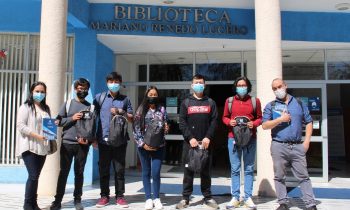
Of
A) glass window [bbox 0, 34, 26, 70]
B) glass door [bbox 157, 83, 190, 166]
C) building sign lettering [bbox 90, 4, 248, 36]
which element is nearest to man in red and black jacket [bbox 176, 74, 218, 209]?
building sign lettering [bbox 90, 4, 248, 36]

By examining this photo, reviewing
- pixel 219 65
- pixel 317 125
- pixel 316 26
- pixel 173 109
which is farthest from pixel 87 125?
pixel 317 125

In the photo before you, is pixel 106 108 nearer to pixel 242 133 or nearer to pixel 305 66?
pixel 242 133

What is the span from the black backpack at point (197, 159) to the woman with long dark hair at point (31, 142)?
6.66 ft

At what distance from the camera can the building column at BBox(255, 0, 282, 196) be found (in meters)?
6.78

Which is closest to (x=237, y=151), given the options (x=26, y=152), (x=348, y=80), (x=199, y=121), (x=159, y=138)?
(x=199, y=121)

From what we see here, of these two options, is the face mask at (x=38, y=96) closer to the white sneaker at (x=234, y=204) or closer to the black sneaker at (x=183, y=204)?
the black sneaker at (x=183, y=204)

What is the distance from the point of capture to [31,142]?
5.18 meters

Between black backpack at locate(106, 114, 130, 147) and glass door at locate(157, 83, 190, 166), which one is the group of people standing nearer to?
black backpack at locate(106, 114, 130, 147)

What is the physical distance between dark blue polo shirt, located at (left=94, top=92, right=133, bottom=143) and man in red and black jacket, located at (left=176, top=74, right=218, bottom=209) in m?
0.94

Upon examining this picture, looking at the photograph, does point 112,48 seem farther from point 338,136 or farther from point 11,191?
point 338,136

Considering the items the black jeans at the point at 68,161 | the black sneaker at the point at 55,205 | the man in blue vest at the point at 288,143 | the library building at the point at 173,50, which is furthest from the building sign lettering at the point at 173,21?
the black sneaker at the point at 55,205

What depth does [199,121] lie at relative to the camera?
580 centimetres

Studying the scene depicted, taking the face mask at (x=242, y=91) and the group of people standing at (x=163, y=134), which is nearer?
the group of people standing at (x=163, y=134)

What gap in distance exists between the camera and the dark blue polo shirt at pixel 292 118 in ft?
17.8
